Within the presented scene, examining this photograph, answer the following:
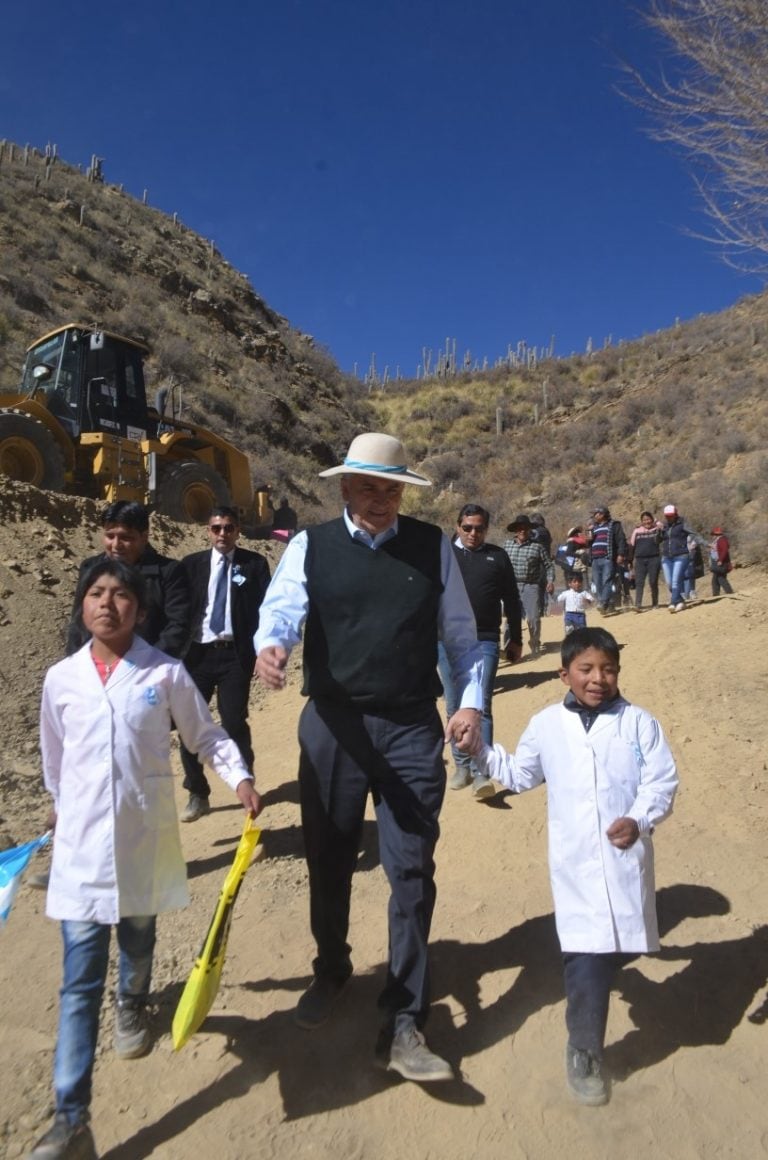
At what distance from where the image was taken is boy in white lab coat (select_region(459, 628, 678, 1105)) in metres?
2.50

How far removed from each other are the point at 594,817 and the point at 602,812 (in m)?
0.03

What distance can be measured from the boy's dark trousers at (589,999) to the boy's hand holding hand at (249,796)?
1.13 meters

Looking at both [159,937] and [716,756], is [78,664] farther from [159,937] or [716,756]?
[716,756]

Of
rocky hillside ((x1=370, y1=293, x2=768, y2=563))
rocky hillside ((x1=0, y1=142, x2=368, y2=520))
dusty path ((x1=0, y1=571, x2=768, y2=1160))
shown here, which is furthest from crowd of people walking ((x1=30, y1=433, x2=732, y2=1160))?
rocky hillside ((x1=0, y1=142, x2=368, y2=520))

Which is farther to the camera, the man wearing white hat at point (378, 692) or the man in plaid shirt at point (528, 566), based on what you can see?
the man in plaid shirt at point (528, 566)

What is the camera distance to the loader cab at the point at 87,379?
12367 mm

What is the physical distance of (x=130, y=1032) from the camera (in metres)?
2.75

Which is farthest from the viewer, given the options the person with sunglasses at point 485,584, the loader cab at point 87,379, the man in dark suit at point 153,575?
the loader cab at point 87,379

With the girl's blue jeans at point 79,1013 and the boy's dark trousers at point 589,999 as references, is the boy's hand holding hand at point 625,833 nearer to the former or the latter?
the boy's dark trousers at point 589,999

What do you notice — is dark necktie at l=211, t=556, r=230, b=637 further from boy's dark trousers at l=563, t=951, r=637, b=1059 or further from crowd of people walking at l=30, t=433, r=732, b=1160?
boy's dark trousers at l=563, t=951, r=637, b=1059

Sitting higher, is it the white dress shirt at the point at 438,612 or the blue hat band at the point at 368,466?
the blue hat band at the point at 368,466

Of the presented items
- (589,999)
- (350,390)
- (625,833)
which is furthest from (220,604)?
(350,390)

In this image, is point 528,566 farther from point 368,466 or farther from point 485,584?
point 368,466

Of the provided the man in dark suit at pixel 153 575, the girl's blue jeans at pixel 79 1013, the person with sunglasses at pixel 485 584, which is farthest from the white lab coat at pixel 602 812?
the person with sunglasses at pixel 485 584
